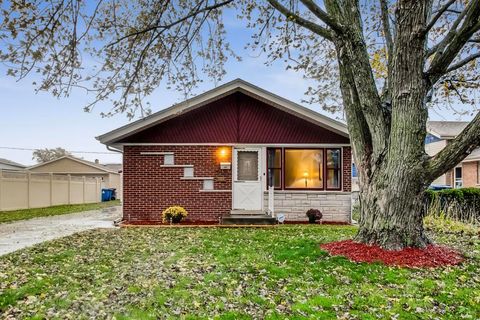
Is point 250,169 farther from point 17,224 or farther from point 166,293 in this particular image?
point 166,293

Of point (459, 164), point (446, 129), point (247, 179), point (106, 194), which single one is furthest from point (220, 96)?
point (106, 194)

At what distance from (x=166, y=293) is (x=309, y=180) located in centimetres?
962

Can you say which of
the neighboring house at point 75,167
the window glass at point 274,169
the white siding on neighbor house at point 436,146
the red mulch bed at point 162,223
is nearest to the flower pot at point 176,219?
the red mulch bed at point 162,223

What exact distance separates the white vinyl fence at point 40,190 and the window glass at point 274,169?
11.7 meters

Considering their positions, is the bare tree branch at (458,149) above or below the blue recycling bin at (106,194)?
above

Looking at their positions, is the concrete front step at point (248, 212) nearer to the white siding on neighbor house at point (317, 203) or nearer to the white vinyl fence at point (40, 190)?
the white siding on neighbor house at point (317, 203)

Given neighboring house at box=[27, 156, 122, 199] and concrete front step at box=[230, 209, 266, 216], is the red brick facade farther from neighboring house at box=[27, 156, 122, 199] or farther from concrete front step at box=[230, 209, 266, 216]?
neighboring house at box=[27, 156, 122, 199]

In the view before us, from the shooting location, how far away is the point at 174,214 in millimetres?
12508

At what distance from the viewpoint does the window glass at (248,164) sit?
13.7 meters

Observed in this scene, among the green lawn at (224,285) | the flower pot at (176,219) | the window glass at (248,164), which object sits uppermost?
the window glass at (248,164)

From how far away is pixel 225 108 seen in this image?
1359 cm

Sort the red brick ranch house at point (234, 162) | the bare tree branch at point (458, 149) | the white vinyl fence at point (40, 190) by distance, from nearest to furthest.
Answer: the bare tree branch at point (458, 149) < the red brick ranch house at point (234, 162) < the white vinyl fence at point (40, 190)

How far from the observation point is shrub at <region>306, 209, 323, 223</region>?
515 inches

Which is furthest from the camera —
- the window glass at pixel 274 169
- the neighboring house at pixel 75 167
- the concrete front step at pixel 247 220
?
the neighboring house at pixel 75 167
